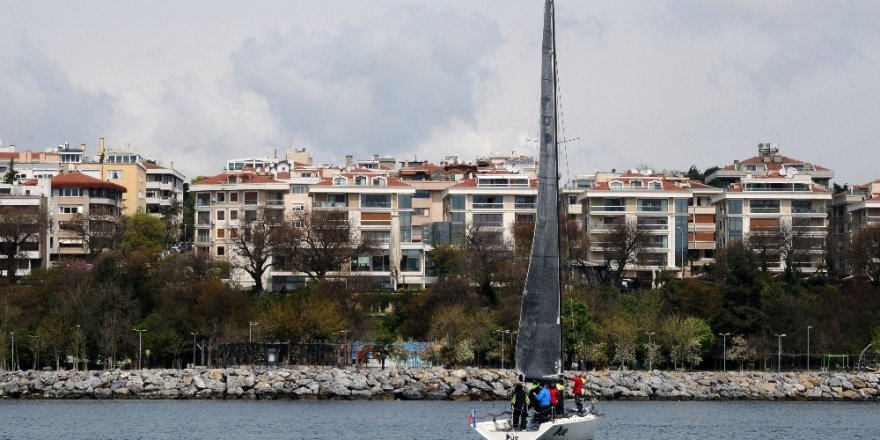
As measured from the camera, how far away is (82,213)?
112m

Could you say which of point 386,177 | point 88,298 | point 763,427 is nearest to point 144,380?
point 88,298

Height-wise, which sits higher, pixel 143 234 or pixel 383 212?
pixel 383 212

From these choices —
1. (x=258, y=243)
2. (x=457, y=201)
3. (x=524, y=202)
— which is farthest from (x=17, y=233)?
(x=524, y=202)

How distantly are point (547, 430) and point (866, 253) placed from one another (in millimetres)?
63840

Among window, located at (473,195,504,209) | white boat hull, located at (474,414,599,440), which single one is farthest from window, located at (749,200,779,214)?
white boat hull, located at (474,414,599,440)

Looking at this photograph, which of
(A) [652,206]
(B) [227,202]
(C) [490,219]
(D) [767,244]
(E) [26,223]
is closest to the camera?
(E) [26,223]

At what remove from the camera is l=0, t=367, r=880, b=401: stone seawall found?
69.8 m

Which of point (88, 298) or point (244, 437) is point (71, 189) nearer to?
point (88, 298)

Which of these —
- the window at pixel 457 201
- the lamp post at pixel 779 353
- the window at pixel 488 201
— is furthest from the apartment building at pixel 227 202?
the lamp post at pixel 779 353

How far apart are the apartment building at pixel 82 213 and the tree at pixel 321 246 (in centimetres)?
1432

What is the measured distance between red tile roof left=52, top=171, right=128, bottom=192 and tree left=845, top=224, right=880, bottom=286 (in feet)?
167

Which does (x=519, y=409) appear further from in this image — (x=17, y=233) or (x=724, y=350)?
(x=17, y=233)

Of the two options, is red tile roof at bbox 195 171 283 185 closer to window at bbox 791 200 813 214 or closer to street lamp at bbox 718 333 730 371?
window at bbox 791 200 813 214

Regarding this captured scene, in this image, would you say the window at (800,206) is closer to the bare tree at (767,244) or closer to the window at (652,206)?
the bare tree at (767,244)
